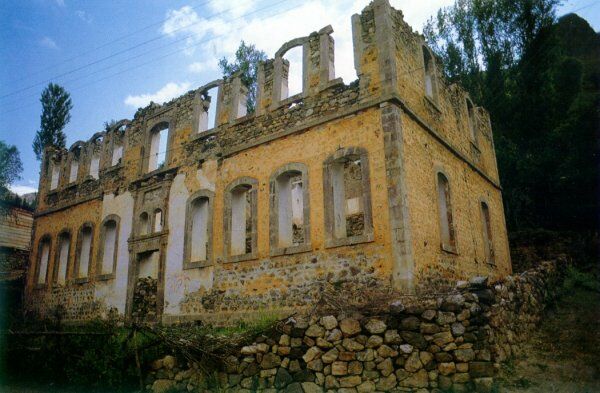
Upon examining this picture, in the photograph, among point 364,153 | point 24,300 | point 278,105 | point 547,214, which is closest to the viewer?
point 364,153

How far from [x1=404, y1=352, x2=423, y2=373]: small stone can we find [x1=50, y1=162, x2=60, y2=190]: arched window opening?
17.4m

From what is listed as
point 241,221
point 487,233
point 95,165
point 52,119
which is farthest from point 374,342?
point 52,119

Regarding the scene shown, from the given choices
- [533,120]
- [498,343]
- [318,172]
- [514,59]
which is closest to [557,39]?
[514,59]

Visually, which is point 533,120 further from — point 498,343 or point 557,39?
point 498,343

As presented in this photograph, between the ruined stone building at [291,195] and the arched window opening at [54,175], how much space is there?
2.53 metres

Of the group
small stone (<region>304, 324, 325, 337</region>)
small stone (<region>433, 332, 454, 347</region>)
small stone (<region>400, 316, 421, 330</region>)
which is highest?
small stone (<region>400, 316, 421, 330</region>)

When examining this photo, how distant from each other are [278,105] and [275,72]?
1142 mm

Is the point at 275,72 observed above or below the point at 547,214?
above

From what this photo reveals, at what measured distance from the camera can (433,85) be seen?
12141mm

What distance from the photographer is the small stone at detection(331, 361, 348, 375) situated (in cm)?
591

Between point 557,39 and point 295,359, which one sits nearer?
point 295,359

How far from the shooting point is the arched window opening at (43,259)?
17078 mm

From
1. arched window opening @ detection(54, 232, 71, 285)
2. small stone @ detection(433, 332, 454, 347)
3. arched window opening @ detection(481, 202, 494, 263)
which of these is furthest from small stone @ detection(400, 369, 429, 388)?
arched window opening @ detection(54, 232, 71, 285)

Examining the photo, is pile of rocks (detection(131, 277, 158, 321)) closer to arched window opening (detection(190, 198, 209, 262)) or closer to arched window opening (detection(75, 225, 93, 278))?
arched window opening (detection(190, 198, 209, 262))
